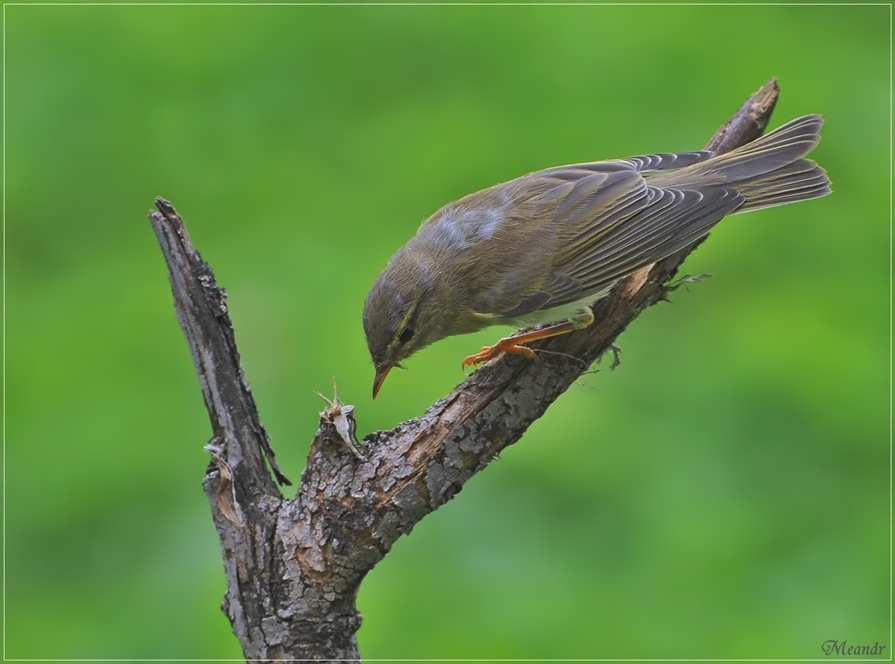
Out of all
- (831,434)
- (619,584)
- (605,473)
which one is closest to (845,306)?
(831,434)

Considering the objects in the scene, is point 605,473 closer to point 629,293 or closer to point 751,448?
point 751,448

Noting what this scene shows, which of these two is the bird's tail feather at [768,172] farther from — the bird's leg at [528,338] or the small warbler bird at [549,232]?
the bird's leg at [528,338]

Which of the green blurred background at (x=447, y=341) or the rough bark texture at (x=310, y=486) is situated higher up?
the green blurred background at (x=447, y=341)

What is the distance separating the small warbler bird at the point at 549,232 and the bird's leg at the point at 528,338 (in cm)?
16

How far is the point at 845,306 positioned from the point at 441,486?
4756 mm

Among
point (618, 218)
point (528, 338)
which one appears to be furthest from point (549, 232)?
point (528, 338)

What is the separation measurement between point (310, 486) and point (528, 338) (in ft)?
3.31

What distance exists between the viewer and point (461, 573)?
19.0 ft

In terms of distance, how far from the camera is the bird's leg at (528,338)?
3908 millimetres
